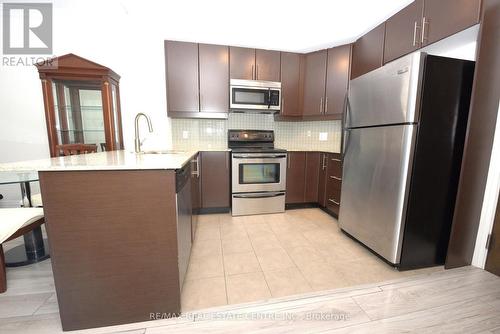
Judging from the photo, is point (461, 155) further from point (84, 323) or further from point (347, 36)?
point (84, 323)

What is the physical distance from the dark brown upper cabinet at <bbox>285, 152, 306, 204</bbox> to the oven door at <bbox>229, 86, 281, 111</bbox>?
0.77m

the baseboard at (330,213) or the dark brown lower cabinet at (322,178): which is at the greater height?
the dark brown lower cabinet at (322,178)

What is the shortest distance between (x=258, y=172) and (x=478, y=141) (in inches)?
81.7

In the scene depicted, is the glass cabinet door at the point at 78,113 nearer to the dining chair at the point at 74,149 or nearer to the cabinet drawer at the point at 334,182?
the dining chair at the point at 74,149

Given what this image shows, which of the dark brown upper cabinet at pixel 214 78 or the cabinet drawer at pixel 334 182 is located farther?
the dark brown upper cabinet at pixel 214 78

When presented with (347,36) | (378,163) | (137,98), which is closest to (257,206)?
(378,163)

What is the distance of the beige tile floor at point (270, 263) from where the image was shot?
1444 millimetres

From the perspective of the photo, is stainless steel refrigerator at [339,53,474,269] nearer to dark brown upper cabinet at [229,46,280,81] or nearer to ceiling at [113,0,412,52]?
ceiling at [113,0,412,52]

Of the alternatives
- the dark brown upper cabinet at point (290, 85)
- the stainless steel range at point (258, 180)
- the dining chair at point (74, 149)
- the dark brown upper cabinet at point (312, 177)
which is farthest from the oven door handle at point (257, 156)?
the dining chair at point (74, 149)

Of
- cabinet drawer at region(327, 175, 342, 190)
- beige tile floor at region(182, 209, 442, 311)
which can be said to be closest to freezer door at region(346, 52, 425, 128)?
cabinet drawer at region(327, 175, 342, 190)

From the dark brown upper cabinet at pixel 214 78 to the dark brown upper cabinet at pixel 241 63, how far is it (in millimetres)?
68

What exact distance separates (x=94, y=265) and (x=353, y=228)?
84.2 inches

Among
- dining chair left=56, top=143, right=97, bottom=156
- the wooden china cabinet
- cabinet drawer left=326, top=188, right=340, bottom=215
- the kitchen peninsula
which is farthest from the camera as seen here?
cabinet drawer left=326, top=188, right=340, bottom=215

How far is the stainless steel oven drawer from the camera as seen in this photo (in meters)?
2.81
